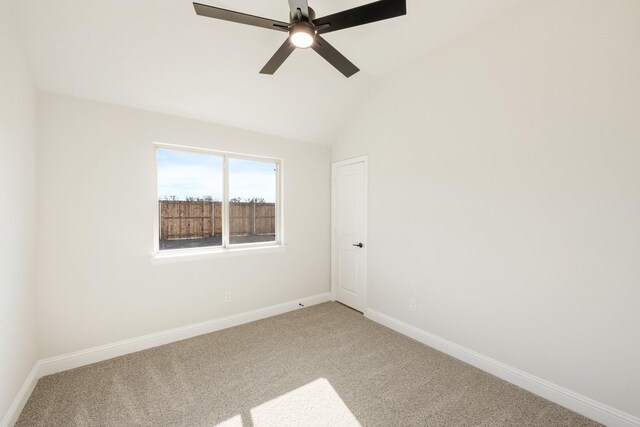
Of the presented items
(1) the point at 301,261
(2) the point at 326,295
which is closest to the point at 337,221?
(1) the point at 301,261

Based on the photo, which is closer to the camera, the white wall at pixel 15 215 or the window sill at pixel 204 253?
the white wall at pixel 15 215

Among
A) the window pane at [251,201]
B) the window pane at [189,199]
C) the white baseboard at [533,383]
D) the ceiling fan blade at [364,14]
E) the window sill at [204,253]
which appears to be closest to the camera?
the ceiling fan blade at [364,14]

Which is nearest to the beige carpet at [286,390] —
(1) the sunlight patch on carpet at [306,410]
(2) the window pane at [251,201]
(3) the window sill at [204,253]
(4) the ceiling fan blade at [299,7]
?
(1) the sunlight patch on carpet at [306,410]

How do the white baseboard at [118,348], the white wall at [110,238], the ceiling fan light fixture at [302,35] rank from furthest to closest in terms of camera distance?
the white wall at [110,238], the white baseboard at [118,348], the ceiling fan light fixture at [302,35]

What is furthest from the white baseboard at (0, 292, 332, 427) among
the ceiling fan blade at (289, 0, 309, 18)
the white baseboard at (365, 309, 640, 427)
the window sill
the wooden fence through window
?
the ceiling fan blade at (289, 0, 309, 18)

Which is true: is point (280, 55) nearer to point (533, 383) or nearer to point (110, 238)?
point (110, 238)

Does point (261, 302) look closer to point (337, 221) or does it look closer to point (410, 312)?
point (337, 221)

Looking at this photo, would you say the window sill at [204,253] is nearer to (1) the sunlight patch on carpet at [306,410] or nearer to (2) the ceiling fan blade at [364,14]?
(1) the sunlight patch on carpet at [306,410]

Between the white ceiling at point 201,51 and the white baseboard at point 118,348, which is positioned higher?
the white ceiling at point 201,51

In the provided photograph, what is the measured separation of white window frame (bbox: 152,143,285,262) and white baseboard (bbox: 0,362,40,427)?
3.93 feet

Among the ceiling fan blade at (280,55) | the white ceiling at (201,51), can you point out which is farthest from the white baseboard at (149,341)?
the ceiling fan blade at (280,55)

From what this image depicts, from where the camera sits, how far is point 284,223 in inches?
146

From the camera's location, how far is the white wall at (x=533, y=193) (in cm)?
172

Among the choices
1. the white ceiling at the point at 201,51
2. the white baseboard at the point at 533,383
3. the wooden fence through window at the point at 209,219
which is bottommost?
the white baseboard at the point at 533,383
